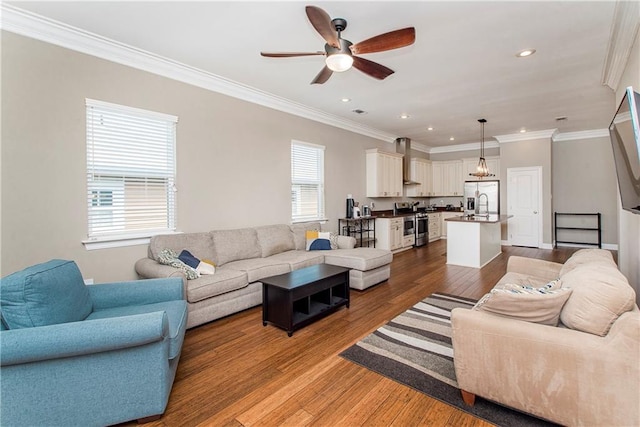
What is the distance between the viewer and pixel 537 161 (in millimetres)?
7594

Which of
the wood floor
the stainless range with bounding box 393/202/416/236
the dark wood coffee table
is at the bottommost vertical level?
the wood floor

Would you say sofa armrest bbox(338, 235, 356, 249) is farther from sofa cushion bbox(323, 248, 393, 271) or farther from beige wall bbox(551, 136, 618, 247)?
beige wall bbox(551, 136, 618, 247)

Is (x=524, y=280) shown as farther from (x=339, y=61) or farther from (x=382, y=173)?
(x=382, y=173)

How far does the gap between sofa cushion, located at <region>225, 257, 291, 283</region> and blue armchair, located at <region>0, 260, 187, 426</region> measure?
1.51 metres

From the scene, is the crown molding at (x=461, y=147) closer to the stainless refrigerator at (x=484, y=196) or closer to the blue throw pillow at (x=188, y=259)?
the stainless refrigerator at (x=484, y=196)

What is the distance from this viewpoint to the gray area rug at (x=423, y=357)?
6.31 feet

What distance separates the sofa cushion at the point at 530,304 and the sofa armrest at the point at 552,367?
0.06 meters

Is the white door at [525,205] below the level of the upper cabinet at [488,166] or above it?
below

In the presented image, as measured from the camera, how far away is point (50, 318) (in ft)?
6.05

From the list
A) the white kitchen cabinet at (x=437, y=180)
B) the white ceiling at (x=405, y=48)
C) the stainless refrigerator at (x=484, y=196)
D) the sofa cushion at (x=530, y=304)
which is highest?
the white ceiling at (x=405, y=48)

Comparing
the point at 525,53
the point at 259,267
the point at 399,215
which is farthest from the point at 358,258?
the point at 399,215

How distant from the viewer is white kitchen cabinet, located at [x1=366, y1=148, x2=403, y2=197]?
697 centimetres

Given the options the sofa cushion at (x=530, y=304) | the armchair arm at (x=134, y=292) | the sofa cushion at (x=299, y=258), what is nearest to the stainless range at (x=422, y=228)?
the sofa cushion at (x=299, y=258)

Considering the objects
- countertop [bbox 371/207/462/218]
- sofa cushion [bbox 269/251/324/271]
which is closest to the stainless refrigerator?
countertop [bbox 371/207/462/218]
